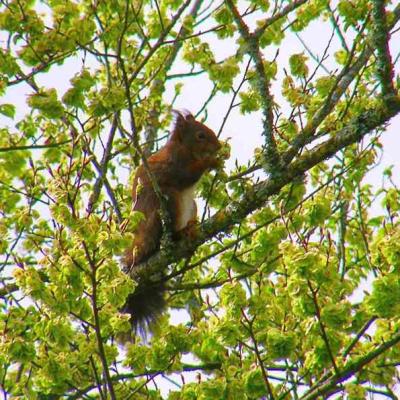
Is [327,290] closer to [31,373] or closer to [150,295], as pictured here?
[31,373]

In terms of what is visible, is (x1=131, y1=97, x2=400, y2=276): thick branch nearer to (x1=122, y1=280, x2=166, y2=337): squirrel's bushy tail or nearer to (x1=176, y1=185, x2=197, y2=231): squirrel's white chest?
(x1=122, y1=280, x2=166, y2=337): squirrel's bushy tail

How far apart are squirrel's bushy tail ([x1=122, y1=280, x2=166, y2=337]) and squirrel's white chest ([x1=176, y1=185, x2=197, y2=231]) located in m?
0.49

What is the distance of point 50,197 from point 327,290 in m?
1.25

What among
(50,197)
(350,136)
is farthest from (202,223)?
(50,197)

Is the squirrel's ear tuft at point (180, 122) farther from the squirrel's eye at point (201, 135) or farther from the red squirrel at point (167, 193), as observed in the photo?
the squirrel's eye at point (201, 135)

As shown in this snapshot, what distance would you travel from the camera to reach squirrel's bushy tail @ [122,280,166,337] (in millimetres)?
5414

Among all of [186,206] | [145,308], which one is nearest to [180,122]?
[186,206]

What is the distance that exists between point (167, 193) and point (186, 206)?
18cm

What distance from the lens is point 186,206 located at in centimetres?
588

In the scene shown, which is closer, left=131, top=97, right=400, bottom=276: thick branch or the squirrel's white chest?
left=131, top=97, right=400, bottom=276: thick branch

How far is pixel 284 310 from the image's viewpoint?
4.15 meters

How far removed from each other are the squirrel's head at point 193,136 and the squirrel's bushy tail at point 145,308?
139 cm

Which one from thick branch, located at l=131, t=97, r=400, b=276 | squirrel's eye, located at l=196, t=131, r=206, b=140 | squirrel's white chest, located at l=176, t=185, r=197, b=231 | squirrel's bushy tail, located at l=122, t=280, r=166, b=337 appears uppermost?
squirrel's eye, located at l=196, t=131, r=206, b=140

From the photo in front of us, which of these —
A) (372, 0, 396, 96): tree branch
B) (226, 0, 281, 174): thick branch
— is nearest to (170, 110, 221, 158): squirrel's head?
(226, 0, 281, 174): thick branch
